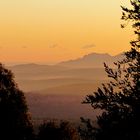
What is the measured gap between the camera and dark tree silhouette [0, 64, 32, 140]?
47500mm

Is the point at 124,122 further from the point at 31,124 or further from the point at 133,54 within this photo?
the point at 31,124

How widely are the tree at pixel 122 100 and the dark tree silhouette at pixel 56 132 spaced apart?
24478 millimetres

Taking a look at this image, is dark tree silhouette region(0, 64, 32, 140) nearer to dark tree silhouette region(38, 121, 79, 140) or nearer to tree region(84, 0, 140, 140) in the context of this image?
dark tree silhouette region(38, 121, 79, 140)

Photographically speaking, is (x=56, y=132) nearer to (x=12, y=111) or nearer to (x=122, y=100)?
(x=12, y=111)

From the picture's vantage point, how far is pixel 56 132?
2090 inches

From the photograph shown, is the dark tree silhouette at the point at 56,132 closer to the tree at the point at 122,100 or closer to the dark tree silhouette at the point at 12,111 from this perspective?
the dark tree silhouette at the point at 12,111

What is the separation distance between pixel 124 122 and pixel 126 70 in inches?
113

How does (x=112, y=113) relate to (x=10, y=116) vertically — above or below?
below

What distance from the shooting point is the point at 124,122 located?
2583 cm

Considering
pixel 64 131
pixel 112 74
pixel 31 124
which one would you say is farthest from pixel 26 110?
pixel 112 74

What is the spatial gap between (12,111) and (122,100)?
888 inches

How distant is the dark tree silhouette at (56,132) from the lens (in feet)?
171

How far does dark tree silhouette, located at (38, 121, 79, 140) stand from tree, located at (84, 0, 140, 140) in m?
24.5

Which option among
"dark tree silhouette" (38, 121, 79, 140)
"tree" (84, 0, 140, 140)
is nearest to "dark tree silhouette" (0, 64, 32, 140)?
"dark tree silhouette" (38, 121, 79, 140)
